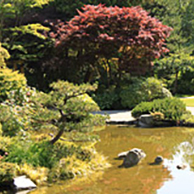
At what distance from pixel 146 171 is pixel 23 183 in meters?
2.32

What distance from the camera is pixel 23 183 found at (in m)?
6.12

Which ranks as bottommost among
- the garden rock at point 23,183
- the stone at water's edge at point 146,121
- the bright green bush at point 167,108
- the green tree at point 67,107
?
the stone at water's edge at point 146,121

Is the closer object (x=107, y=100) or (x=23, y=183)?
(x=23, y=183)

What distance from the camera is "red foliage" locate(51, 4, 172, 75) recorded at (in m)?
16.3

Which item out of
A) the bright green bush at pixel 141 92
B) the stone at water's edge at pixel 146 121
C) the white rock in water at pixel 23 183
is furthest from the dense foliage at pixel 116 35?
the white rock in water at pixel 23 183

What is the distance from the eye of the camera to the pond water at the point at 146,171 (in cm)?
608

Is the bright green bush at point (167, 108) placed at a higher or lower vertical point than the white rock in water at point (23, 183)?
lower

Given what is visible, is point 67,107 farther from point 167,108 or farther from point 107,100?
point 107,100

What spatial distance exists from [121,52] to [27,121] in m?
10.1

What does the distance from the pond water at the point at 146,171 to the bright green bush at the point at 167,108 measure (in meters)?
1.43

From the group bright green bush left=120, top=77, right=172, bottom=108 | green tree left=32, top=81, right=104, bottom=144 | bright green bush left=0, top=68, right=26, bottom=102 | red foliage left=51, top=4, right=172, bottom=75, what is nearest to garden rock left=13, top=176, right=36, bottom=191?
green tree left=32, top=81, right=104, bottom=144

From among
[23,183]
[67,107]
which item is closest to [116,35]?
[67,107]

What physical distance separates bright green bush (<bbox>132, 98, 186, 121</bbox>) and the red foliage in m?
4.10

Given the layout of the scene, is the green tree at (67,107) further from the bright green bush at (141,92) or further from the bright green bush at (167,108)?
the bright green bush at (141,92)
